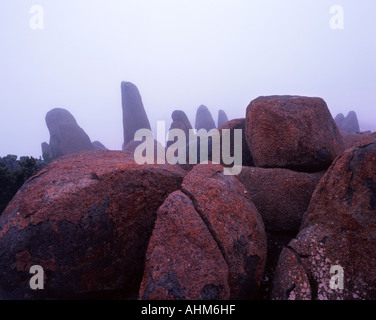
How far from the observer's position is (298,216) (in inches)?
187

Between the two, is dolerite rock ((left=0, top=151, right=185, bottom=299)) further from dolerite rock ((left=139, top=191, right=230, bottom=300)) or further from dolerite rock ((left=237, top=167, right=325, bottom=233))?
dolerite rock ((left=237, top=167, right=325, bottom=233))

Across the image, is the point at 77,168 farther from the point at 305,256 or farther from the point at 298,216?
the point at 298,216

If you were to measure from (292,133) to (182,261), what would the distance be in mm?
3821

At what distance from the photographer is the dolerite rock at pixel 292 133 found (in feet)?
16.9

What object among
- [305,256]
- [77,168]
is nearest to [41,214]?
[77,168]

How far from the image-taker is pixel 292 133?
5.12 m

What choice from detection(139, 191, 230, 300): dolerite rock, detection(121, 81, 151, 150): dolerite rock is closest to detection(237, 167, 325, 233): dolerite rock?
detection(139, 191, 230, 300): dolerite rock

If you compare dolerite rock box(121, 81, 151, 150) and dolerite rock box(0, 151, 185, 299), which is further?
dolerite rock box(121, 81, 151, 150)

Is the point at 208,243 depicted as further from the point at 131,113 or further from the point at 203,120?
the point at 203,120

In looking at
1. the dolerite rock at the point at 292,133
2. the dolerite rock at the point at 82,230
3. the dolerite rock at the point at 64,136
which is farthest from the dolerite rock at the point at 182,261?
the dolerite rock at the point at 64,136

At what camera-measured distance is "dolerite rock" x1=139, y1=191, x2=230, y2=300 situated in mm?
2803

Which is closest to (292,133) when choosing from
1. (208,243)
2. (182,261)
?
(208,243)

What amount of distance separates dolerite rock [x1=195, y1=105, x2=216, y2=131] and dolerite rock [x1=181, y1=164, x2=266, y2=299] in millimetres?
46897
